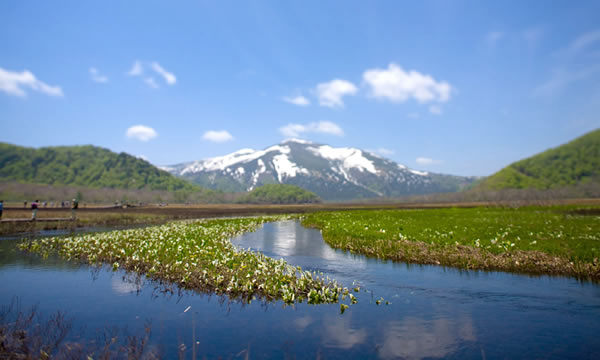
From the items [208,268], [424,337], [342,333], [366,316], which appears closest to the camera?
[424,337]

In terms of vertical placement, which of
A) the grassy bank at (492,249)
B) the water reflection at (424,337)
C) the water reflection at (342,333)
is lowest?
the water reflection at (342,333)

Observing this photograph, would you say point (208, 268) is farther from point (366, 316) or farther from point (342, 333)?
point (342, 333)

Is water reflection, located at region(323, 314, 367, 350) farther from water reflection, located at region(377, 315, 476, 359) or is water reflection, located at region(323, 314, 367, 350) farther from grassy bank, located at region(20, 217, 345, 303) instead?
grassy bank, located at region(20, 217, 345, 303)

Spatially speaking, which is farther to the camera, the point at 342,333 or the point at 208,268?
the point at 208,268

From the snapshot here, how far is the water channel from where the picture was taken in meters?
10.2

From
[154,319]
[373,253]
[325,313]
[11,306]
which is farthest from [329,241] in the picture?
[11,306]

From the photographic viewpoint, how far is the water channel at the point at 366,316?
10250 mm

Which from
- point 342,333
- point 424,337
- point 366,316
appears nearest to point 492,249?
point 366,316

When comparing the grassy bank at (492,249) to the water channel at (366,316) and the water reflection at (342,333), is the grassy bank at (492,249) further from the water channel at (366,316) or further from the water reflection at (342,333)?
the water reflection at (342,333)

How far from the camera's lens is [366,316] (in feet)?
42.5

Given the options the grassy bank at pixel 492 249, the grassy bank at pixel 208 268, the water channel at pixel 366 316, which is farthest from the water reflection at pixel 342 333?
the grassy bank at pixel 492 249

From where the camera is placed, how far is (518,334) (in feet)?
37.0

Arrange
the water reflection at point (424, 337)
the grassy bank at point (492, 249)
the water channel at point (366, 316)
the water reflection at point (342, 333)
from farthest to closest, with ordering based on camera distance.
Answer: the grassy bank at point (492, 249)
the water reflection at point (342, 333)
the water channel at point (366, 316)
the water reflection at point (424, 337)

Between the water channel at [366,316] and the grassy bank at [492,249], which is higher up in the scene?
the grassy bank at [492,249]
